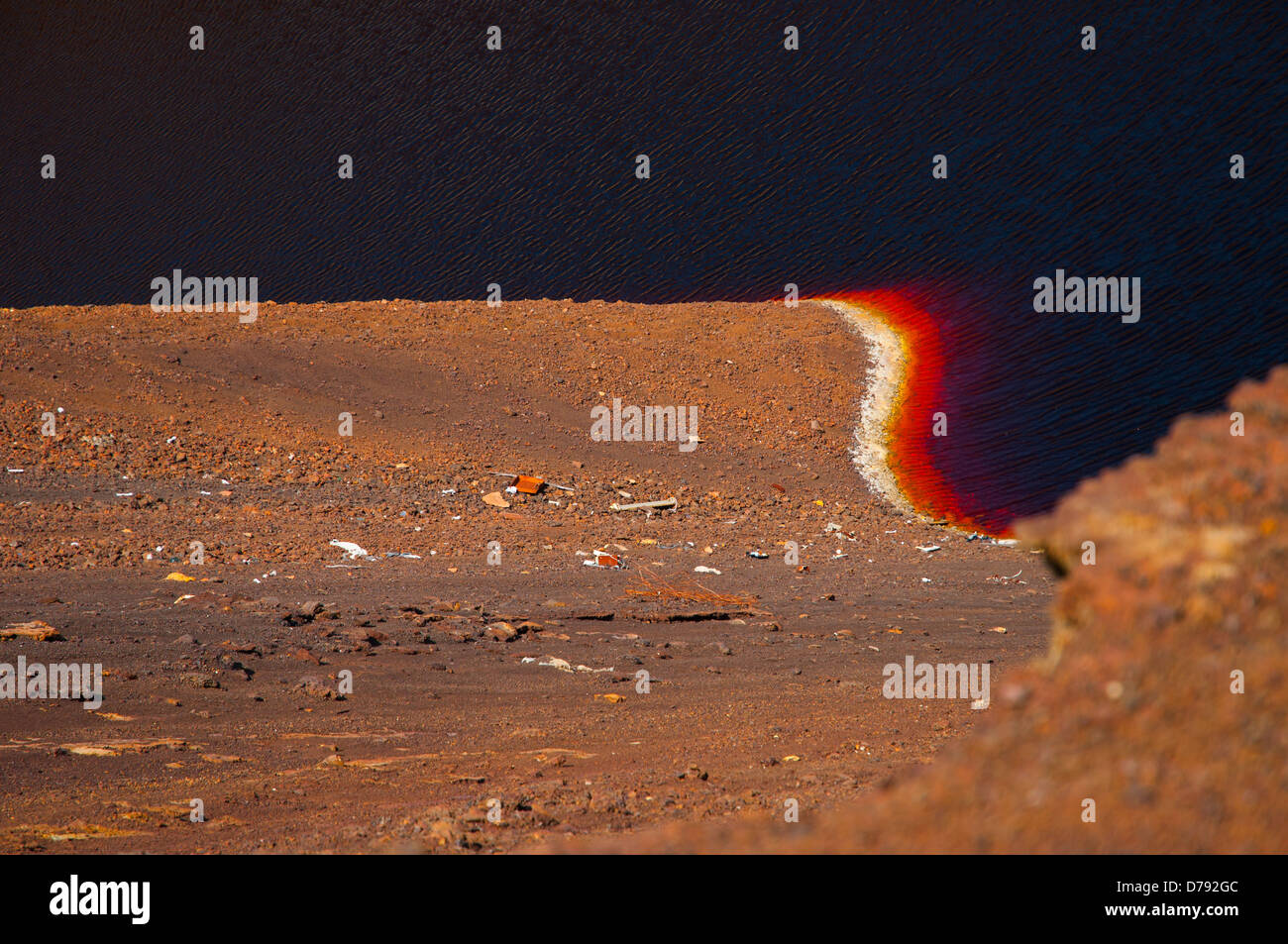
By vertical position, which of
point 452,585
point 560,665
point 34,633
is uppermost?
point 452,585

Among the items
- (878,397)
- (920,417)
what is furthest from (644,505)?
(878,397)

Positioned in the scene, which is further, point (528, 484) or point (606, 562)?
point (528, 484)

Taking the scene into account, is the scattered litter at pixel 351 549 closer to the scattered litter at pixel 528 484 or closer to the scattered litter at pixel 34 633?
the scattered litter at pixel 528 484

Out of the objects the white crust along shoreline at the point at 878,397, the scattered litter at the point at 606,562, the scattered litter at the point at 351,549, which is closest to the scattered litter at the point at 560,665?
the scattered litter at the point at 606,562

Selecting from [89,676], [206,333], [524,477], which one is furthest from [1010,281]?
[89,676]

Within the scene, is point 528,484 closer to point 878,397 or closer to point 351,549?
point 351,549

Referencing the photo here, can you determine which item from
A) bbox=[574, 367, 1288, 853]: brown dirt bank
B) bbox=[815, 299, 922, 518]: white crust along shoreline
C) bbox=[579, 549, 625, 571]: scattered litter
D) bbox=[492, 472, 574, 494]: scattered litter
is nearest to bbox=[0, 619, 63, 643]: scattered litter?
bbox=[579, 549, 625, 571]: scattered litter

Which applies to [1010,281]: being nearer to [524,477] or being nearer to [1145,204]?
[1145,204]

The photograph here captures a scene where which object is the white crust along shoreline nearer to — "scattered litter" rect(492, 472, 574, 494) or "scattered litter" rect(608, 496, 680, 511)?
"scattered litter" rect(608, 496, 680, 511)
